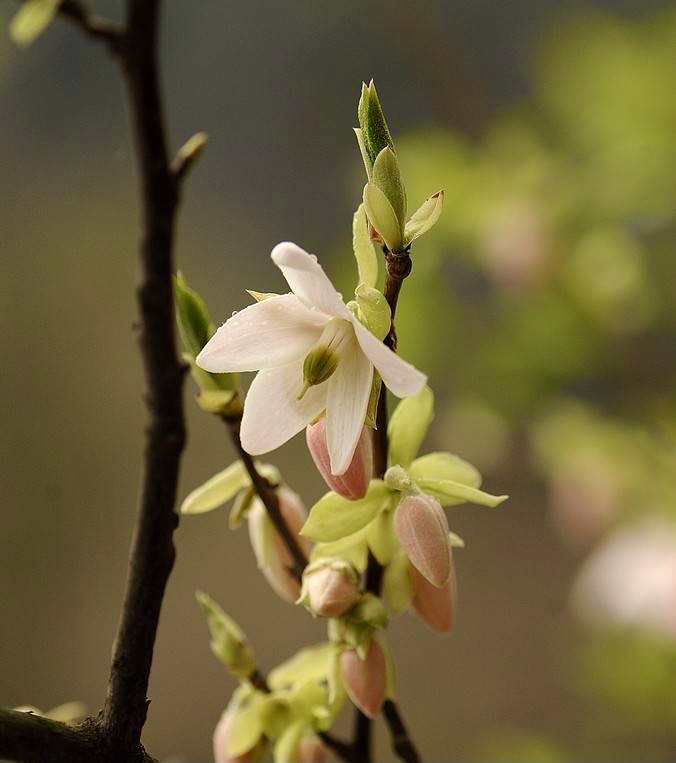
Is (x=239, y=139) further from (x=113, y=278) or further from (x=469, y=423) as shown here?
(x=469, y=423)

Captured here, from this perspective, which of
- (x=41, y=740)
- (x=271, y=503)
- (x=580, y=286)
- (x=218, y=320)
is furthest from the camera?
(x=218, y=320)

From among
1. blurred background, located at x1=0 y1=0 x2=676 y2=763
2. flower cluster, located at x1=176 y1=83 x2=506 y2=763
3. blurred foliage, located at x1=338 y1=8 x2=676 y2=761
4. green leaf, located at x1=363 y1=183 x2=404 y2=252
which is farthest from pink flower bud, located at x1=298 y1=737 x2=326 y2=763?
blurred background, located at x1=0 y1=0 x2=676 y2=763

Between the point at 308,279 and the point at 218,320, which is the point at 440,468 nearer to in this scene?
the point at 308,279

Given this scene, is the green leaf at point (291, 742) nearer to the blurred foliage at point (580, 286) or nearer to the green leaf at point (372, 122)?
the green leaf at point (372, 122)

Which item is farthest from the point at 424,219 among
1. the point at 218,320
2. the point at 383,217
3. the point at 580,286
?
the point at 218,320

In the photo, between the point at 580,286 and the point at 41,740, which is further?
the point at 580,286

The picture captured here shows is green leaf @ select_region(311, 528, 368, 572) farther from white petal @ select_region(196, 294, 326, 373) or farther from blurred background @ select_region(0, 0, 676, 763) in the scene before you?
blurred background @ select_region(0, 0, 676, 763)

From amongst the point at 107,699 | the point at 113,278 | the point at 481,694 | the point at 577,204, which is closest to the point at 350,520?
the point at 107,699
